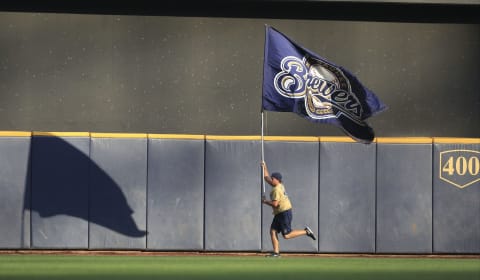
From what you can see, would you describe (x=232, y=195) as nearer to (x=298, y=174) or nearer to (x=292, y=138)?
(x=298, y=174)

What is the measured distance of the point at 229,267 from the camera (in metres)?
16.1

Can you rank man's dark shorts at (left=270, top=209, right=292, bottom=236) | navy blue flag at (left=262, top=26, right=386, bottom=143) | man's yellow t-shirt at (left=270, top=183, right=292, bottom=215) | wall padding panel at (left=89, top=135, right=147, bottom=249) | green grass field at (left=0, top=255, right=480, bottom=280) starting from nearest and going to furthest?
green grass field at (left=0, top=255, right=480, bottom=280) → navy blue flag at (left=262, top=26, right=386, bottom=143) → man's yellow t-shirt at (left=270, top=183, right=292, bottom=215) → man's dark shorts at (left=270, top=209, right=292, bottom=236) → wall padding panel at (left=89, top=135, right=147, bottom=249)

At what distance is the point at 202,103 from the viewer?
21.1 metres

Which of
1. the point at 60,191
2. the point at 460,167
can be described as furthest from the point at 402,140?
the point at 60,191

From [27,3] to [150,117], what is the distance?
338 cm

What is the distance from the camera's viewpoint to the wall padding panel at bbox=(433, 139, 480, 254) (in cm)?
2033

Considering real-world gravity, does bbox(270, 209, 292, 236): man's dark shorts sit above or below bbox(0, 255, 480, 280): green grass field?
above

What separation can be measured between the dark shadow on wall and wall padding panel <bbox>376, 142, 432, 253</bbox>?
15.5ft

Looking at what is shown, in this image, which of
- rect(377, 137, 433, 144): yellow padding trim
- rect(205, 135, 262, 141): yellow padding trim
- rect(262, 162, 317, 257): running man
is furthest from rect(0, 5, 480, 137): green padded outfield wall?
rect(262, 162, 317, 257): running man

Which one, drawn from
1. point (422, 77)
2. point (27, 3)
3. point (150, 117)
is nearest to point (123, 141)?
point (150, 117)

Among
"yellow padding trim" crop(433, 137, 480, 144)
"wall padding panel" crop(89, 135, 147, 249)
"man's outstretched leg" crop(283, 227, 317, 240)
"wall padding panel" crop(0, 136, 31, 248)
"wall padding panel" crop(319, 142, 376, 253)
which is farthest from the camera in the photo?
"yellow padding trim" crop(433, 137, 480, 144)

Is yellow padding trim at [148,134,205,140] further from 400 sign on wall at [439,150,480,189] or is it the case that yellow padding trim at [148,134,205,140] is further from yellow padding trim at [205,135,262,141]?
400 sign on wall at [439,150,480,189]

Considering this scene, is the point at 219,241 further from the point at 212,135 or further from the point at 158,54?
the point at 158,54

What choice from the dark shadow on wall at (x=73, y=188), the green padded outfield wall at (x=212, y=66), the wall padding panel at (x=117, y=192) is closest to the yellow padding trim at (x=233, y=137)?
the green padded outfield wall at (x=212, y=66)
